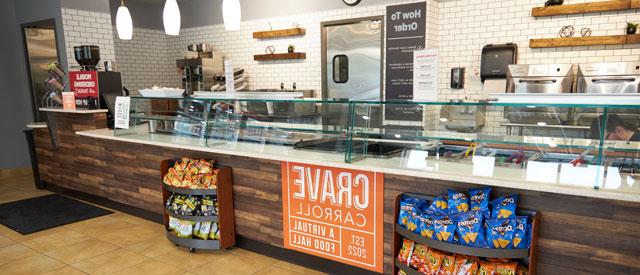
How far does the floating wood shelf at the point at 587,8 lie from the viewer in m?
4.47

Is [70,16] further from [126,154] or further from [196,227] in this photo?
[196,227]

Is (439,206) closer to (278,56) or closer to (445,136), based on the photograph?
(445,136)

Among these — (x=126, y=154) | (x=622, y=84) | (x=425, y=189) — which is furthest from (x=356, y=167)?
(x=622, y=84)

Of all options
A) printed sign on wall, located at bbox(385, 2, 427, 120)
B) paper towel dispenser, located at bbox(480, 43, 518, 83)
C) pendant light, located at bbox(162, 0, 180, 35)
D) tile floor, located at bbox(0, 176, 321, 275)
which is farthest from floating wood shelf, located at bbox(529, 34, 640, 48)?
pendant light, located at bbox(162, 0, 180, 35)

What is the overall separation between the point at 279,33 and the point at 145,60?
352 centimetres

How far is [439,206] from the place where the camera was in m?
2.36

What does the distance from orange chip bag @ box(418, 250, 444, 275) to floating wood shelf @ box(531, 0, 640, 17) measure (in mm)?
3934

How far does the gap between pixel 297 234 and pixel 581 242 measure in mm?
1840

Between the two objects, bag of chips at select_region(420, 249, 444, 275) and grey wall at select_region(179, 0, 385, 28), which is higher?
grey wall at select_region(179, 0, 385, 28)

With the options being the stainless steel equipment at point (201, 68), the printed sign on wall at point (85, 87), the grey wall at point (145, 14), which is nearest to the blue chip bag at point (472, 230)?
the printed sign on wall at point (85, 87)

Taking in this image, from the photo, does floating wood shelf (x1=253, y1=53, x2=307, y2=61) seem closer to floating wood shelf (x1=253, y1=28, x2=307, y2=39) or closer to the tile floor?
floating wood shelf (x1=253, y1=28, x2=307, y2=39)

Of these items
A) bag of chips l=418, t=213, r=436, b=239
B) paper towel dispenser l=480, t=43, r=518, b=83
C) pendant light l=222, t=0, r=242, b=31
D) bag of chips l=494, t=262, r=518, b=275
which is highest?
pendant light l=222, t=0, r=242, b=31

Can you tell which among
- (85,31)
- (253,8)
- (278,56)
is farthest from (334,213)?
(253,8)

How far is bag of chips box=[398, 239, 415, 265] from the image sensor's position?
96.7 inches
